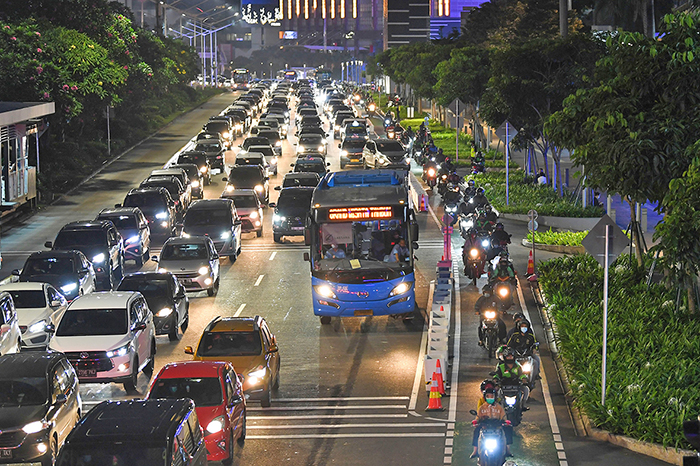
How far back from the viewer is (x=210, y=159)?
60.8 meters

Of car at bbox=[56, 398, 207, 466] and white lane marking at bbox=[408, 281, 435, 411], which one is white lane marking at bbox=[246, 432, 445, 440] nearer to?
white lane marking at bbox=[408, 281, 435, 411]

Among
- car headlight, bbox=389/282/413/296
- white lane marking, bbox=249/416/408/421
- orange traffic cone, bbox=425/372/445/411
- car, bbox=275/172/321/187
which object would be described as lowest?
white lane marking, bbox=249/416/408/421

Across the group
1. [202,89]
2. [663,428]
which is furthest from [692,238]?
[202,89]

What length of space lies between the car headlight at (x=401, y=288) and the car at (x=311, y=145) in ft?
136

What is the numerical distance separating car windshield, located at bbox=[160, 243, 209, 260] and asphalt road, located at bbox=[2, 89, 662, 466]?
1.10 metres

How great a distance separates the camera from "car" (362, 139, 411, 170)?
5647cm

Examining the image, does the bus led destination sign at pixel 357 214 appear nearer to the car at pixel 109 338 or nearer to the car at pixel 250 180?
the car at pixel 109 338

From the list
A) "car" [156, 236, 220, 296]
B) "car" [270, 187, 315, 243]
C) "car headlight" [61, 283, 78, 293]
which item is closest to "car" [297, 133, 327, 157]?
"car" [270, 187, 315, 243]

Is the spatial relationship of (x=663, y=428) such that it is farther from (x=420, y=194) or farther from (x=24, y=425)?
(x=420, y=194)

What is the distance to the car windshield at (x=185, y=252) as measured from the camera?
103ft

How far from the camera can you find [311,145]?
67.3 metres

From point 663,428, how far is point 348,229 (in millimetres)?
10084

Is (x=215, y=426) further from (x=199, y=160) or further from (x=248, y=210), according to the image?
(x=199, y=160)

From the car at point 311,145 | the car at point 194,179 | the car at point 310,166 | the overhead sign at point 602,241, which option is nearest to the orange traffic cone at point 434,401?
the overhead sign at point 602,241
